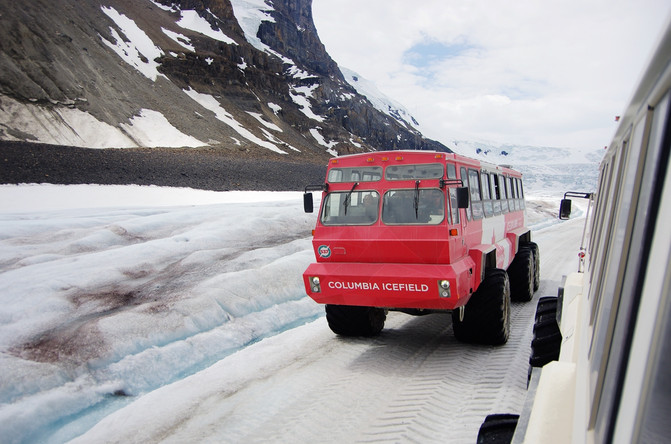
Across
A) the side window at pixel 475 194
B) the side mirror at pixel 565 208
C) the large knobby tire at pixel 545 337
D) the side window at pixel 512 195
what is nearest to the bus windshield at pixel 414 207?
the side window at pixel 475 194

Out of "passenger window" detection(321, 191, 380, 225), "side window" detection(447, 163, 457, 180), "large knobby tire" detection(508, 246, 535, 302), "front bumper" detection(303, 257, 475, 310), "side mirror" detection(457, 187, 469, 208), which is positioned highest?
"side window" detection(447, 163, 457, 180)

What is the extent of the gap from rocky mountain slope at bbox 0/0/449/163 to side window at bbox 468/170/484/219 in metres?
36.2

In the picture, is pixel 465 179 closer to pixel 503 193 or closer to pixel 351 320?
pixel 351 320

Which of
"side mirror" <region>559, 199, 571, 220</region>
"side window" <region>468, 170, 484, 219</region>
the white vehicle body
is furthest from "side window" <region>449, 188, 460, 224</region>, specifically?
the white vehicle body

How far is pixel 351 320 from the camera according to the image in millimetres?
6598

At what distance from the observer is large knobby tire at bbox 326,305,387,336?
21.7ft

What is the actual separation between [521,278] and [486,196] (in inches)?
84.8

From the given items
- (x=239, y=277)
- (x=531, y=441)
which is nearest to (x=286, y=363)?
(x=239, y=277)

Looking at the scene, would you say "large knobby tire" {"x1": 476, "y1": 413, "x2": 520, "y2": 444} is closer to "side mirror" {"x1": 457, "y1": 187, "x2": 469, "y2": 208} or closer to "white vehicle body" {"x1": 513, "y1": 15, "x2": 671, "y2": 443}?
"white vehicle body" {"x1": 513, "y1": 15, "x2": 671, "y2": 443}

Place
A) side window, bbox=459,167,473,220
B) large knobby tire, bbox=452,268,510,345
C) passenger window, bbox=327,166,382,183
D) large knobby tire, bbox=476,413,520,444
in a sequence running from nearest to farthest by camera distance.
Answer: large knobby tire, bbox=476,413,520,444 < large knobby tire, bbox=452,268,510,345 < passenger window, bbox=327,166,382,183 < side window, bbox=459,167,473,220

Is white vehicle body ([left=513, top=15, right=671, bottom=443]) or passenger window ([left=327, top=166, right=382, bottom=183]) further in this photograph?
passenger window ([left=327, top=166, right=382, bottom=183])

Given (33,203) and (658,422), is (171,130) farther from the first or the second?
(658,422)

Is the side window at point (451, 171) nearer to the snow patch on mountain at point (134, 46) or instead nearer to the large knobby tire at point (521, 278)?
the large knobby tire at point (521, 278)

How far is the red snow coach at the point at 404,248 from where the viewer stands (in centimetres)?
559
